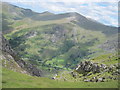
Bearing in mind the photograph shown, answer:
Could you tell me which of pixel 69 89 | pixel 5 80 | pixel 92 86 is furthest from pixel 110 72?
pixel 5 80

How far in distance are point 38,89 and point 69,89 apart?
1778 centimetres

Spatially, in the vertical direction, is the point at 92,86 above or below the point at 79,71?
above

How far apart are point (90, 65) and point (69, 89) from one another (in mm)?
72656

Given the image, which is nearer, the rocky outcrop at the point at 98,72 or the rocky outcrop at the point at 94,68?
the rocky outcrop at the point at 98,72

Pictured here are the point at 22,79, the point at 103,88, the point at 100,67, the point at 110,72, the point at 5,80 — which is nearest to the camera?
the point at 103,88

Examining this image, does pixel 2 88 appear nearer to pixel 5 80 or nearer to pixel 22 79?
pixel 5 80

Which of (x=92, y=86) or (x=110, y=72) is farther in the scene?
(x=110, y=72)

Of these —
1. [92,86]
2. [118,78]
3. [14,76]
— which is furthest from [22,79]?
[118,78]

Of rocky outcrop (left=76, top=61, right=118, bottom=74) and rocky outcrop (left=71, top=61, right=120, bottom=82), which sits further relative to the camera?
rocky outcrop (left=76, top=61, right=118, bottom=74)

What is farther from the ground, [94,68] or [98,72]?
[94,68]

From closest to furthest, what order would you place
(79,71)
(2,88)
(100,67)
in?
(2,88) < (100,67) < (79,71)

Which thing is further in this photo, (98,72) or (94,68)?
(94,68)

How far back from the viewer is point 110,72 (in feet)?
493

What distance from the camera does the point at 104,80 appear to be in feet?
438
